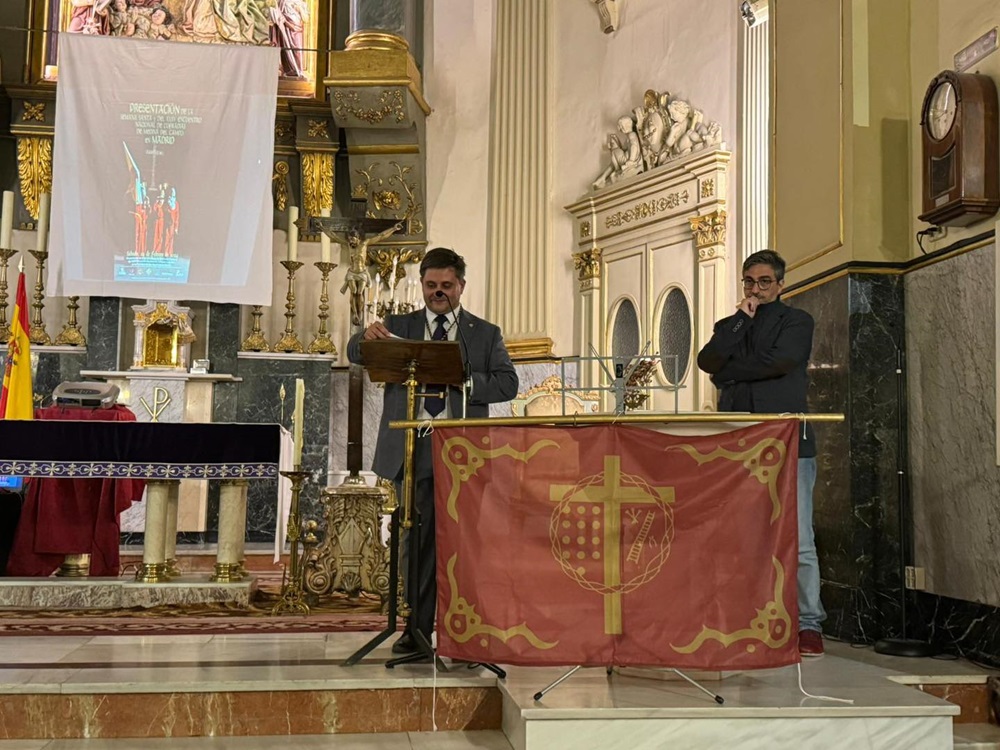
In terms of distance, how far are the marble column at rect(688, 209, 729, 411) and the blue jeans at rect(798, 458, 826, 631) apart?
11.7 ft

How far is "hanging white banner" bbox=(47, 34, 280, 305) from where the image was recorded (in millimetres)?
9555

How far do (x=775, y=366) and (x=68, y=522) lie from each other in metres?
4.35

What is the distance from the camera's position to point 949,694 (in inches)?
163

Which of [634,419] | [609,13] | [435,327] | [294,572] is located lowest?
[294,572]

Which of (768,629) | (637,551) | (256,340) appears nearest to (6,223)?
(256,340)

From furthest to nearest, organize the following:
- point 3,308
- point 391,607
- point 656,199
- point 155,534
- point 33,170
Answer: point 33,170 → point 3,308 → point 656,199 → point 155,534 → point 391,607

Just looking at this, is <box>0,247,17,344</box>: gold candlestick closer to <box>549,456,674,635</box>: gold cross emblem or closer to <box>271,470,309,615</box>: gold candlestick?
<box>271,470,309,615</box>: gold candlestick

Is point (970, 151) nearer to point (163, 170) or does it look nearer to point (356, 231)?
point (356, 231)

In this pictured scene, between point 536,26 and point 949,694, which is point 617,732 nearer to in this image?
point 949,694

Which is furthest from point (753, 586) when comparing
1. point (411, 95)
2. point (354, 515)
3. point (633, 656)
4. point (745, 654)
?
point (411, 95)

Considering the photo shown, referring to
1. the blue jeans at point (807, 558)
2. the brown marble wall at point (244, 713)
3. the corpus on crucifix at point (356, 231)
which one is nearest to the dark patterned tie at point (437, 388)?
the brown marble wall at point (244, 713)

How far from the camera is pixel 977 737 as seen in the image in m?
3.86

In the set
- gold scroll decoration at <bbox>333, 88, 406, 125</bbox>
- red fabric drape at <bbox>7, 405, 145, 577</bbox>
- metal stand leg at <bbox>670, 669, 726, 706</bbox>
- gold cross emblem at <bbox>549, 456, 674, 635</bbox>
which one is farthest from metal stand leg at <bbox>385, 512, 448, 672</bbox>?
gold scroll decoration at <bbox>333, 88, 406, 125</bbox>

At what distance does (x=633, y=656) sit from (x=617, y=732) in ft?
0.86
